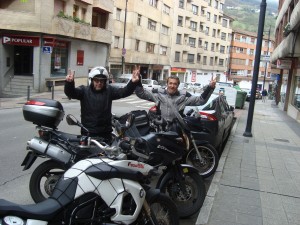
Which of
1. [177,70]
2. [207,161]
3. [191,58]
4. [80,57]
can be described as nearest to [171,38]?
[177,70]

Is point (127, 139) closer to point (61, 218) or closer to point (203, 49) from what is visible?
point (61, 218)

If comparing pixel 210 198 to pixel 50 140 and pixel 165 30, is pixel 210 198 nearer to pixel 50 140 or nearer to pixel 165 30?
pixel 50 140

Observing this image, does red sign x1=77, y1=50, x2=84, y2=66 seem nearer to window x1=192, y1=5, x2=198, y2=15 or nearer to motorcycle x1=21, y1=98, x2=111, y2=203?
motorcycle x1=21, y1=98, x2=111, y2=203

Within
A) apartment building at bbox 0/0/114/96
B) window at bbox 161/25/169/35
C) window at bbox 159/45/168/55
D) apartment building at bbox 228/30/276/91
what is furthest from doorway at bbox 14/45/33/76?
apartment building at bbox 228/30/276/91

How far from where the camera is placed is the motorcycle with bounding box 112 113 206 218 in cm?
381

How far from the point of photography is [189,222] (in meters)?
4.96

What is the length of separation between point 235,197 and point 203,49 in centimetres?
6621

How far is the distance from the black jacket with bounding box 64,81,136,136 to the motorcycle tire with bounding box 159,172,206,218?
111 cm

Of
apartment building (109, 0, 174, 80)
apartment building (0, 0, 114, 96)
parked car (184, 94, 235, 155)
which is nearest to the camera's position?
parked car (184, 94, 235, 155)

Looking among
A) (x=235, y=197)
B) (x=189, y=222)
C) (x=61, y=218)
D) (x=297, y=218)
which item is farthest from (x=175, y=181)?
(x=61, y=218)

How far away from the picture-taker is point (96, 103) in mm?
4945

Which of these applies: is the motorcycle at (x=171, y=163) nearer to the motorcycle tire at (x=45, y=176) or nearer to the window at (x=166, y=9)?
the motorcycle tire at (x=45, y=176)

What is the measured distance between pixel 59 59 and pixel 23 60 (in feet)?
8.72

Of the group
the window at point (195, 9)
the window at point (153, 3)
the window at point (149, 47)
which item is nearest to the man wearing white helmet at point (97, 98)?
the window at point (149, 47)
